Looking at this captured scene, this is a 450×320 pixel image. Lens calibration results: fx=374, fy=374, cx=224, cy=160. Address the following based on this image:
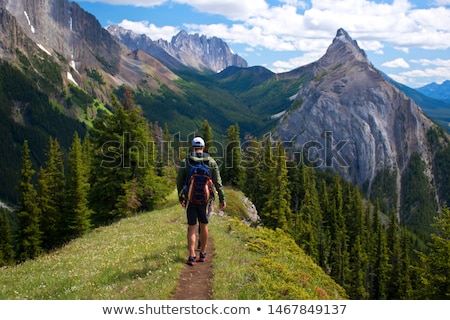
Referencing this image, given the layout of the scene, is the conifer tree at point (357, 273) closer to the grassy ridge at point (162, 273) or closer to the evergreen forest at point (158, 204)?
the evergreen forest at point (158, 204)

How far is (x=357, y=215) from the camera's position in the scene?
77.4 meters

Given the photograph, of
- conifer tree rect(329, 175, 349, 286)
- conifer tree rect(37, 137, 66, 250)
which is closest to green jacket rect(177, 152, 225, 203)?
conifer tree rect(37, 137, 66, 250)

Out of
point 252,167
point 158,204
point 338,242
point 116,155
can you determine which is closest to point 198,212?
point 116,155

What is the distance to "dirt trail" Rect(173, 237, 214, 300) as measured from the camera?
10805 mm

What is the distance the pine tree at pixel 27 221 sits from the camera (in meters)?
42.2

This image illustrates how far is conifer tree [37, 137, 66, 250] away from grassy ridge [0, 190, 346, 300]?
29540 mm

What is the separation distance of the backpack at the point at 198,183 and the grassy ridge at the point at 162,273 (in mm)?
2462

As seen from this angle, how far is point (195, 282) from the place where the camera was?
1190 cm

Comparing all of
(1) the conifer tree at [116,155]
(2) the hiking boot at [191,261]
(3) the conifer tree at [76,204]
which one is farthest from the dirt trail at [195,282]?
(3) the conifer tree at [76,204]

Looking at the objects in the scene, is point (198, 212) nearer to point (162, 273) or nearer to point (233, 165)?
point (162, 273)

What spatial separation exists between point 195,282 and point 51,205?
39785 millimetres

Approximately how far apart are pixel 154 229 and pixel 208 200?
34.8 ft

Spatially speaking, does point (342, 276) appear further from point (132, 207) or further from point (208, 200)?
point (208, 200)
